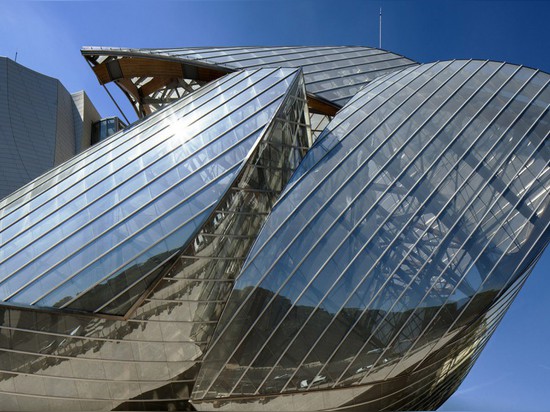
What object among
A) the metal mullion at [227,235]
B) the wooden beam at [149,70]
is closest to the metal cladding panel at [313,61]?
the wooden beam at [149,70]

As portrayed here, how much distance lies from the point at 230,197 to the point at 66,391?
7572mm

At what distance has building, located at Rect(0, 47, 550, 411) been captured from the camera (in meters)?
13.1

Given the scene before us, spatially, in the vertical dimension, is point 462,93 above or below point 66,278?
above

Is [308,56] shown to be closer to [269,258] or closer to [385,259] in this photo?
[385,259]

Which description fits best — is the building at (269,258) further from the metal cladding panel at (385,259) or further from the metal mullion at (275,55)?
the metal mullion at (275,55)

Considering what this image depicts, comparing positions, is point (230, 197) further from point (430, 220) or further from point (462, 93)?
point (462, 93)

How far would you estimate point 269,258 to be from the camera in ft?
45.5

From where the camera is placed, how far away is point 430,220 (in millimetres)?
14914

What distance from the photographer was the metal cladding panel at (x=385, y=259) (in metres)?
13.4

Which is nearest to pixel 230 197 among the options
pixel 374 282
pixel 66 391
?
pixel 374 282

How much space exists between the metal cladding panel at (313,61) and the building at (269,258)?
4.63m

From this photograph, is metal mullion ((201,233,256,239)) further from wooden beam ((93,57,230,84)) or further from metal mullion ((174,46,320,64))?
metal mullion ((174,46,320,64))

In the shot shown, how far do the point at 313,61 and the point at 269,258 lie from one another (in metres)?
14.0

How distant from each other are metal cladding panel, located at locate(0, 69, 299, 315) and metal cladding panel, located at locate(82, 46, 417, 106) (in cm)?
407
